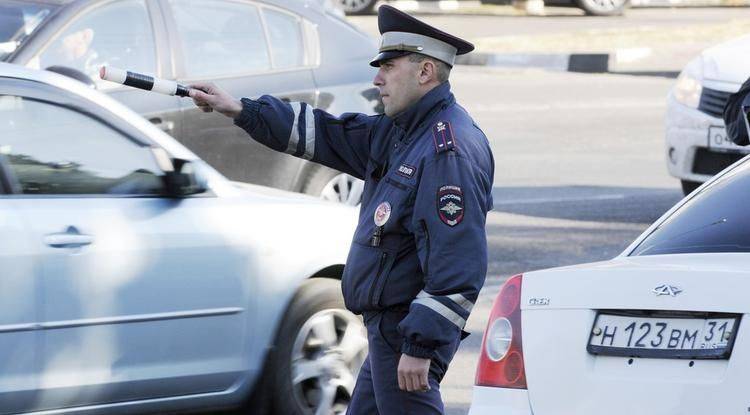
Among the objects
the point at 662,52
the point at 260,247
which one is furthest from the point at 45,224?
the point at 662,52

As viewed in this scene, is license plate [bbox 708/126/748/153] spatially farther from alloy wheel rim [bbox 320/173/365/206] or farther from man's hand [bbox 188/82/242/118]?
man's hand [bbox 188/82/242/118]

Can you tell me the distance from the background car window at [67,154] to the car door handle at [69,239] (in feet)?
0.70

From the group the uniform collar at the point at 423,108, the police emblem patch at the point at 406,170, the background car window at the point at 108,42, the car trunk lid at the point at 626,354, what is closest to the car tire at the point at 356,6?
the background car window at the point at 108,42

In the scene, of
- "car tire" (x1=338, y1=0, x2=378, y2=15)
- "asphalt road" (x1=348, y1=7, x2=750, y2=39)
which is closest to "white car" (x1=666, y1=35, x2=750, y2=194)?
"asphalt road" (x1=348, y1=7, x2=750, y2=39)

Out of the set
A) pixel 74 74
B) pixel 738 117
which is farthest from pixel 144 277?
pixel 738 117

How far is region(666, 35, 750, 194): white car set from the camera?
1027 centimetres

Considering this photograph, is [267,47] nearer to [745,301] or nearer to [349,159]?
[349,159]

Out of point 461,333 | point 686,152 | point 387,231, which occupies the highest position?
point 387,231

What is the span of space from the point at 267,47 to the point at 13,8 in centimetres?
141

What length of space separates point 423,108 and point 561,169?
916 cm

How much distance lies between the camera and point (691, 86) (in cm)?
1066

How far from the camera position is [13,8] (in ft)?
26.5

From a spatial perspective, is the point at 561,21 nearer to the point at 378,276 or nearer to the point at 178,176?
the point at 178,176

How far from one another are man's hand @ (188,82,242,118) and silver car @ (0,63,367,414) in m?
1.04
